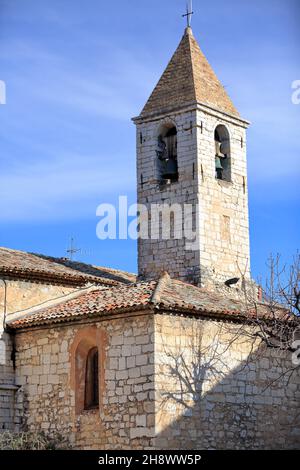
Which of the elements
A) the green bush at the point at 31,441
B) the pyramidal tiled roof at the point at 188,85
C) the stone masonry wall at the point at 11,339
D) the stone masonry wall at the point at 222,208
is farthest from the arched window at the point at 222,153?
the green bush at the point at 31,441

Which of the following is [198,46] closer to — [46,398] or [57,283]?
[57,283]

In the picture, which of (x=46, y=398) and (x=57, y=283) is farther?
(x=57, y=283)

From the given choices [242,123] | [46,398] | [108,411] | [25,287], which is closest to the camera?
[108,411]

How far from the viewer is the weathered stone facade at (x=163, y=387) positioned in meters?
20.1

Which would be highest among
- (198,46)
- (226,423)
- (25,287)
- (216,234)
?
(198,46)

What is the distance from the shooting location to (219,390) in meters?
21.4

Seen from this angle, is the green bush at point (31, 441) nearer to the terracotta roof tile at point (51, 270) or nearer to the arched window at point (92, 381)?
the arched window at point (92, 381)

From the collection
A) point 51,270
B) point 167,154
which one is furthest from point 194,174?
point 51,270

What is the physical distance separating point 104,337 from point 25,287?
3.34 metres

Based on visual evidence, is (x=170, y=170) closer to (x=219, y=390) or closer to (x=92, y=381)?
(x=92, y=381)

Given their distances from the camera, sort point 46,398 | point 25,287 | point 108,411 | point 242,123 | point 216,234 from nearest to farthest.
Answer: point 108,411 → point 46,398 → point 25,287 → point 216,234 → point 242,123

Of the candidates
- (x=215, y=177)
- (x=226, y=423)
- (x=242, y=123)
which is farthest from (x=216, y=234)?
(x=226, y=423)

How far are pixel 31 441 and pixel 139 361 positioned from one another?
10.5 ft

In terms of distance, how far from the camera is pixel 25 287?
2364 cm
